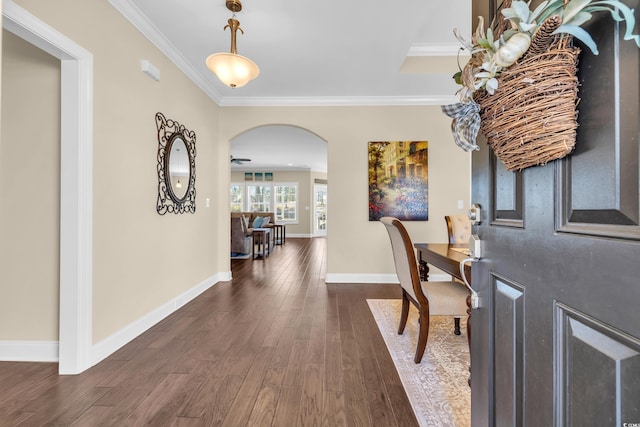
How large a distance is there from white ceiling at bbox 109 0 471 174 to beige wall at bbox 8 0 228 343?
0.90 ft

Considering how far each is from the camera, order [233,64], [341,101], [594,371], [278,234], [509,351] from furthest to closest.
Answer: [278,234] → [341,101] → [233,64] → [509,351] → [594,371]

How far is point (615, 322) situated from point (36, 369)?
2.88 m

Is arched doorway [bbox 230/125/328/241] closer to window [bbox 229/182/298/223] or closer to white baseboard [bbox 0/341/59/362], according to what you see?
window [bbox 229/182/298/223]

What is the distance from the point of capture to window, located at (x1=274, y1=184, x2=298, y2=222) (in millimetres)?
10922

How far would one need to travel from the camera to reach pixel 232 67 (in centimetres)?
222

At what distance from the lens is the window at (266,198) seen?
1087 cm

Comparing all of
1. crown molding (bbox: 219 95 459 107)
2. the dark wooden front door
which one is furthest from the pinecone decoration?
crown molding (bbox: 219 95 459 107)

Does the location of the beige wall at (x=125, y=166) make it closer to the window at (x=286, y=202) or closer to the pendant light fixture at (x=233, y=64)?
the pendant light fixture at (x=233, y=64)

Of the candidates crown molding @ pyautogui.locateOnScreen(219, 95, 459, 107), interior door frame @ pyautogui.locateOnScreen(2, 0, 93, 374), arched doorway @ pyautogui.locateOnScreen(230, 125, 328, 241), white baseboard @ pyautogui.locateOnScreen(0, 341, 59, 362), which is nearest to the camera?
interior door frame @ pyautogui.locateOnScreen(2, 0, 93, 374)

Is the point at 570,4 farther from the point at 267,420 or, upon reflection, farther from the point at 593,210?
the point at 267,420

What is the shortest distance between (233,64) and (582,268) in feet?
7.76

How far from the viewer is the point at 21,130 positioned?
1945 millimetres

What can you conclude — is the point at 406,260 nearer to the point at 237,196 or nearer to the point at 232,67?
the point at 232,67

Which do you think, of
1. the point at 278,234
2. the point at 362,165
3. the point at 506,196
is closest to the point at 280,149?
the point at 278,234
